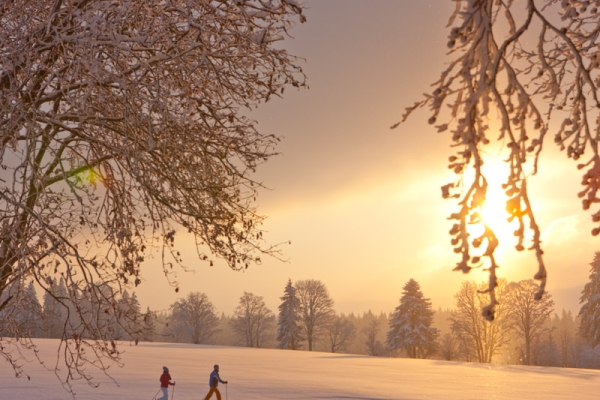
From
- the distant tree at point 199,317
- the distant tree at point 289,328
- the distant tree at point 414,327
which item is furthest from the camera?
the distant tree at point 199,317

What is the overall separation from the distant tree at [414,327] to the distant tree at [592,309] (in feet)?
51.2

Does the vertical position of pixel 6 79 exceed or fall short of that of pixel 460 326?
it exceeds it

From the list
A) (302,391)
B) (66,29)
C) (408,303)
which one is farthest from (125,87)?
(408,303)

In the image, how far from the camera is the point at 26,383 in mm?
16875

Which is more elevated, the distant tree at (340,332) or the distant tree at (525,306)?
the distant tree at (525,306)

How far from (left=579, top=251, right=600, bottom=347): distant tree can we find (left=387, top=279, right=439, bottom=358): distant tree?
15605 mm

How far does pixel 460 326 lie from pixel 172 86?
51263 mm

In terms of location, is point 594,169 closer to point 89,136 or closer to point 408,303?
point 89,136

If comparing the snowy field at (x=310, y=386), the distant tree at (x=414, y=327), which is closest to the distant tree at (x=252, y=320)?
the distant tree at (x=414, y=327)

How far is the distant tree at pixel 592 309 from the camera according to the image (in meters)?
39.1

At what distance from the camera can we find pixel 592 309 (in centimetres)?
3947

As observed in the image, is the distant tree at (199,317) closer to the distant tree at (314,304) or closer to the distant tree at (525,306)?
the distant tree at (314,304)

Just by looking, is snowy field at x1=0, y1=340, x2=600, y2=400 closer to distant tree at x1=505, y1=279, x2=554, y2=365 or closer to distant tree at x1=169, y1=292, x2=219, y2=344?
distant tree at x1=505, y1=279, x2=554, y2=365

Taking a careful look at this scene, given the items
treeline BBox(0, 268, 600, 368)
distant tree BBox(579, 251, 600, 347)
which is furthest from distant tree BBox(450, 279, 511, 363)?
distant tree BBox(579, 251, 600, 347)
